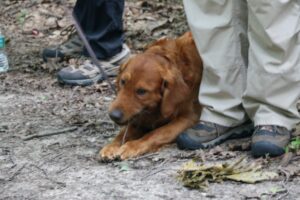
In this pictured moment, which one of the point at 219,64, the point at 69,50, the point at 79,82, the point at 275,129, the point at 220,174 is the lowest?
the point at 79,82

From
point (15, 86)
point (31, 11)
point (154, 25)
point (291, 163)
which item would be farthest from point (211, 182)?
point (31, 11)

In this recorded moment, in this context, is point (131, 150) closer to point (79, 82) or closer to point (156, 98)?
point (156, 98)

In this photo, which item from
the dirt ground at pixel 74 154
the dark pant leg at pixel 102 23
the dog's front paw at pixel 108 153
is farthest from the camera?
the dark pant leg at pixel 102 23

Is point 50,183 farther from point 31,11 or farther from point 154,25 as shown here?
point 31,11

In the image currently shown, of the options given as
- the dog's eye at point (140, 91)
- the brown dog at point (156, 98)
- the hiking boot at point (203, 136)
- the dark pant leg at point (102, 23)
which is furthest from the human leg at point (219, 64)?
the dark pant leg at point (102, 23)

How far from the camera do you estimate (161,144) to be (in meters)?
3.88

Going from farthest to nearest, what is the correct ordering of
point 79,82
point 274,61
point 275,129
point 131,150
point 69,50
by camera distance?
1. point 69,50
2. point 79,82
3. point 131,150
4. point 275,129
5. point 274,61

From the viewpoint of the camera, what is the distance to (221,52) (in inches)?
146

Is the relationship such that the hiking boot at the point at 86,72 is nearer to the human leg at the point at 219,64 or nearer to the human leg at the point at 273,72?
the human leg at the point at 219,64

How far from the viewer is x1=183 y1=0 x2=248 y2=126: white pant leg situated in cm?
367

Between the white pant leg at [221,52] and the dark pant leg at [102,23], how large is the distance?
1518 millimetres

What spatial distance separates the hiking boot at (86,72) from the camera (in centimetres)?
530

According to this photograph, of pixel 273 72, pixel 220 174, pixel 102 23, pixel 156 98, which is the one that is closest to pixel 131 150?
pixel 156 98

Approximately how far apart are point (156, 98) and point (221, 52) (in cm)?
44
